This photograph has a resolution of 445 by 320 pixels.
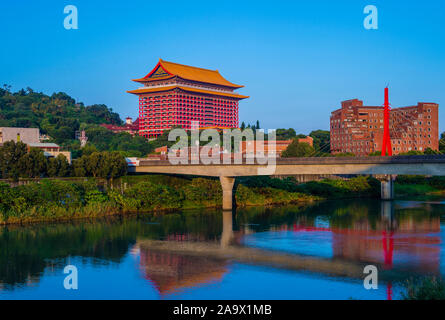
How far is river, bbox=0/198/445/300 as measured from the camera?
22.0 meters

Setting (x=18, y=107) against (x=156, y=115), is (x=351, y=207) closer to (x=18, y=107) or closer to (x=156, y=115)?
(x=156, y=115)

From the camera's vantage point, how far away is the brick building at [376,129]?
311ft

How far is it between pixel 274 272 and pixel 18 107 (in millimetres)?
138193

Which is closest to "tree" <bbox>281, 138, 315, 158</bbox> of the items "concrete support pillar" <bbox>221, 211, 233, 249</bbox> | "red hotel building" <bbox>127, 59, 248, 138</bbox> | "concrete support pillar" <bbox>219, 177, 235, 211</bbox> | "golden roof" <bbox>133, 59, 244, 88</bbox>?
"concrete support pillar" <bbox>219, 177, 235, 211</bbox>

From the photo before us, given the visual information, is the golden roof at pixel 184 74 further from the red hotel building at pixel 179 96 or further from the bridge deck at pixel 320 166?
the bridge deck at pixel 320 166

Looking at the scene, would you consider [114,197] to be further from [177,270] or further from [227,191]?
[177,270]

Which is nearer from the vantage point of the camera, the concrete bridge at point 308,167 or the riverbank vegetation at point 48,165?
the concrete bridge at point 308,167

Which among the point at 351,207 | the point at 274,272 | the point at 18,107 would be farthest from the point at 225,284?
the point at 18,107

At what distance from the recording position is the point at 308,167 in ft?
151

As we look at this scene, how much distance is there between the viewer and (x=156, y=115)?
134m

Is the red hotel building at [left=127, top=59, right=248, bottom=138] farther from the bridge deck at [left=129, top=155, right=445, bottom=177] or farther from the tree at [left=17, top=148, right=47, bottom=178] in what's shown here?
the tree at [left=17, top=148, right=47, bottom=178]

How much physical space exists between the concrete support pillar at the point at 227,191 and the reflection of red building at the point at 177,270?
1961cm

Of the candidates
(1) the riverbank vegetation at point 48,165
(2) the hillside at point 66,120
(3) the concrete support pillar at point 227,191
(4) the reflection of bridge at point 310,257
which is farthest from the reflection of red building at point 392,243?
(2) the hillside at point 66,120

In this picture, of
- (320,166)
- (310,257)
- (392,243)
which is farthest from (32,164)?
(392,243)
